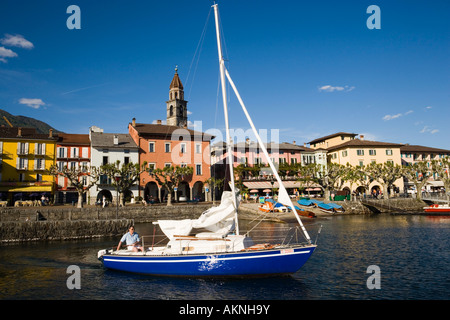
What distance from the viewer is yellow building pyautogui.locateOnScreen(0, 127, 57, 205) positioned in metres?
52.6

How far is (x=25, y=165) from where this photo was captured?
178 feet

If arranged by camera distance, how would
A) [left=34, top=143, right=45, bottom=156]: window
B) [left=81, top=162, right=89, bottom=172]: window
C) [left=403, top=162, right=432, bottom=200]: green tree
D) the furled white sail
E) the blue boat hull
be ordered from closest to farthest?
1. the blue boat hull
2. the furled white sail
3. [left=81, top=162, right=89, bottom=172]: window
4. [left=34, top=143, right=45, bottom=156]: window
5. [left=403, top=162, right=432, bottom=200]: green tree

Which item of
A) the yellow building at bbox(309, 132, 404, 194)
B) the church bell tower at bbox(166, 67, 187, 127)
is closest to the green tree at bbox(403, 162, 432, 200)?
the yellow building at bbox(309, 132, 404, 194)

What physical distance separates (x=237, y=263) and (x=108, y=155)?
4728 centimetres

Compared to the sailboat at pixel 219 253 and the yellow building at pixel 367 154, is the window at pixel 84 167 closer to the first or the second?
the sailboat at pixel 219 253

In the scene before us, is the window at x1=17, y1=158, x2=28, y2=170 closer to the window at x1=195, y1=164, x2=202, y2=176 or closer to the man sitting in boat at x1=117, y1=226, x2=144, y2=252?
the window at x1=195, y1=164, x2=202, y2=176

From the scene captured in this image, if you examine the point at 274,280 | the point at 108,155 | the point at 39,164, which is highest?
the point at 108,155

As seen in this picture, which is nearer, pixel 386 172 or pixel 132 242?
pixel 132 242

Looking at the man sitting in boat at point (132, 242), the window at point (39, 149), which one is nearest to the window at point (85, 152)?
the window at point (39, 149)

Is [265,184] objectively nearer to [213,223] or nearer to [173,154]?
[173,154]

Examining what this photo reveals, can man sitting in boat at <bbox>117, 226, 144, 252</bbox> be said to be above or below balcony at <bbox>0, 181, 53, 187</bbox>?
below

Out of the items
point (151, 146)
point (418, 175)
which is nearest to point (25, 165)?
point (151, 146)

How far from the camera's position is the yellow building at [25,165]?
52625 mm

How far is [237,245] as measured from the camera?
56.9ft
